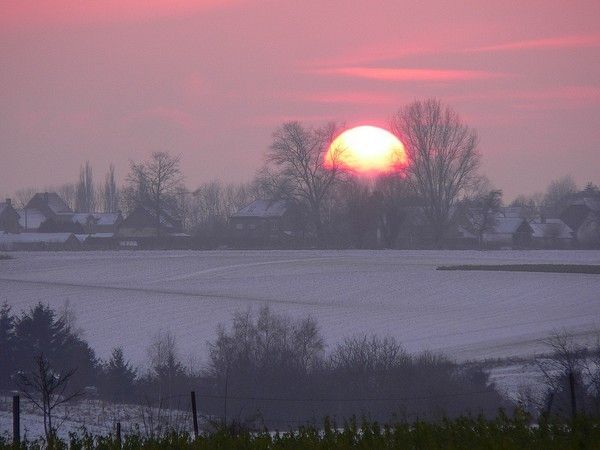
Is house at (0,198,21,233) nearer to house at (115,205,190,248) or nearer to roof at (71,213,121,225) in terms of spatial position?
roof at (71,213,121,225)

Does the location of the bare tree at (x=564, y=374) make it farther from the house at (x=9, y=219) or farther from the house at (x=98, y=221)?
the house at (x=98, y=221)

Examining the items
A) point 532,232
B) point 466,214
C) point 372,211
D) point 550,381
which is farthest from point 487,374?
point 532,232

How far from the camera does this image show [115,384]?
89.5 ft

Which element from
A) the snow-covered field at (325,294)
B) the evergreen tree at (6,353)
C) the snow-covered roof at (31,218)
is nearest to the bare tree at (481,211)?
the snow-covered field at (325,294)

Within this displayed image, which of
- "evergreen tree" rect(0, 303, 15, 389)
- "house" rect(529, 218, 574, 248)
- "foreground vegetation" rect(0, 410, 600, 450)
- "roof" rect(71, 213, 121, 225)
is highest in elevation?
"roof" rect(71, 213, 121, 225)

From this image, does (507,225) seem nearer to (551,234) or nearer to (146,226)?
(551,234)

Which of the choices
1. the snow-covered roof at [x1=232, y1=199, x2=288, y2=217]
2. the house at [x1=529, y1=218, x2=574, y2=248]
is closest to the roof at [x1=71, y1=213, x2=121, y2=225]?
the snow-covered roof at [x1=232, y1=199, x2=288, y2=217]

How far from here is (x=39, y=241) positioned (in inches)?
3273

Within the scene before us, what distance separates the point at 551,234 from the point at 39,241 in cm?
4844

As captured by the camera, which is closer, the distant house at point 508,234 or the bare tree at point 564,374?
the bare tree at point 564,374

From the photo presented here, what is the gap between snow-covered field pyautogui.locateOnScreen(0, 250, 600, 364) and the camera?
36.1m

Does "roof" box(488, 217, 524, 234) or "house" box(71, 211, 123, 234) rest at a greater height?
"house" box(71, 211, 123, 234)

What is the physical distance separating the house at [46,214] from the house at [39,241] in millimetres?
8969

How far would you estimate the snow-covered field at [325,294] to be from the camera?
36125 millimetres
